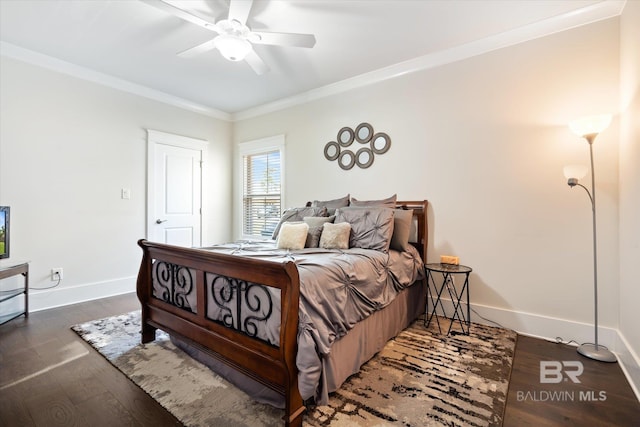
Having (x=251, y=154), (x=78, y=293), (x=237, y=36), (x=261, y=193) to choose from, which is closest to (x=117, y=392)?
(x=78, y=293)

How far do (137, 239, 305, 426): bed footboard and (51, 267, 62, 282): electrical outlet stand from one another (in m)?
1.74

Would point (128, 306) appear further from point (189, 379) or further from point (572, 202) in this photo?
point (572, 202)

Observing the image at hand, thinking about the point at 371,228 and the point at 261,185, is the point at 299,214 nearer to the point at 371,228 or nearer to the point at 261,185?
the point at 371,228

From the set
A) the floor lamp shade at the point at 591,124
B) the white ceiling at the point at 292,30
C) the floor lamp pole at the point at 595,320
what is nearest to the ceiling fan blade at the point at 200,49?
the white ceiling at the point at 292,30

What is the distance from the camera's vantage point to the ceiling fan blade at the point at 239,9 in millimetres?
2014

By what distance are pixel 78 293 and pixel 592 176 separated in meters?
5.18

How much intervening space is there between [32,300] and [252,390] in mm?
3011

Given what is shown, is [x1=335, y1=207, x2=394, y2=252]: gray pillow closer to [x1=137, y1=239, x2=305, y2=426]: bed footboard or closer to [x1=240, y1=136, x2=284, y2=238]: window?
[x1=137, y1=239, x2=305, y2=426]: bed footboard

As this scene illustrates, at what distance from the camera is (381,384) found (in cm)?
182

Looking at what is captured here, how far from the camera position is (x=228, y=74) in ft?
11.7

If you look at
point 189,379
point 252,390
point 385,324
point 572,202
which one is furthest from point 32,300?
point 572,202

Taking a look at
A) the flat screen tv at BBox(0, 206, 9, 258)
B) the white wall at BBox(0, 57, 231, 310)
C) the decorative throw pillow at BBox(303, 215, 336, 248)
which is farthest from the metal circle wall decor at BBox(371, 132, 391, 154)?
the flat screen tv at BBox(0, 206, 9, 258)

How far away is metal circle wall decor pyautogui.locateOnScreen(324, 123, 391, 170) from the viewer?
3465 mm

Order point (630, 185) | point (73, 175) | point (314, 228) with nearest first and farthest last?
1. point (630, 185)
2. point (314, 228)
3. point (73, 175)
